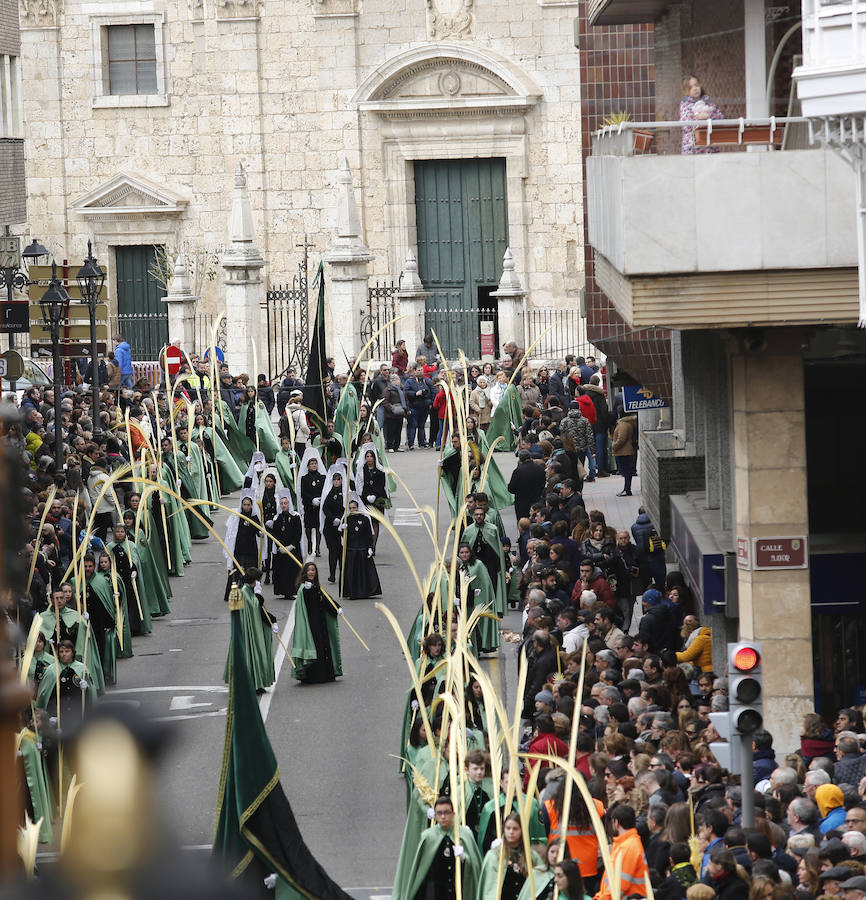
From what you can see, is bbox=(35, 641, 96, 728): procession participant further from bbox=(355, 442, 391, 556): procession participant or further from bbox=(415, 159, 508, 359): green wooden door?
bbox=(415, 159, 508, 359): green wooden door

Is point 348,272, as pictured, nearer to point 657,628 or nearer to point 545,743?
point 657,628

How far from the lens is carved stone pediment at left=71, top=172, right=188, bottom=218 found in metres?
40.6

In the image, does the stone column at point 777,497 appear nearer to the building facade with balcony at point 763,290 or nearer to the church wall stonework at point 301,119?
the building facade with balcony at point 763,290

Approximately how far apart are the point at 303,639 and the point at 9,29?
16989 mm

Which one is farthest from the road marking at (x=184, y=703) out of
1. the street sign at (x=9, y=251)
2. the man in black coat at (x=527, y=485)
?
the street sign at (x=9, y=251)

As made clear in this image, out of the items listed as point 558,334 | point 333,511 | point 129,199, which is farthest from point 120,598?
point 129,199

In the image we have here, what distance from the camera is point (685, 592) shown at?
1652 cm

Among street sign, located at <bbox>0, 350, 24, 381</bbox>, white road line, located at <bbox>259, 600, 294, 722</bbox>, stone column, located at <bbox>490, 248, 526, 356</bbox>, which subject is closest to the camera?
white road line, located at <bbox>259, 600, 294, 722</bbox>

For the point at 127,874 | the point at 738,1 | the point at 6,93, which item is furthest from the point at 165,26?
the point at 127,874

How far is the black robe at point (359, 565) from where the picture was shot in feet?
72.8

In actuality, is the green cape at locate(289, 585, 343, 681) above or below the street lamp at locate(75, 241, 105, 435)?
below

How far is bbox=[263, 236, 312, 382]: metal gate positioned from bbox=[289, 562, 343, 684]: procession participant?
17.7m

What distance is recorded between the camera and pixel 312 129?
40.1 m

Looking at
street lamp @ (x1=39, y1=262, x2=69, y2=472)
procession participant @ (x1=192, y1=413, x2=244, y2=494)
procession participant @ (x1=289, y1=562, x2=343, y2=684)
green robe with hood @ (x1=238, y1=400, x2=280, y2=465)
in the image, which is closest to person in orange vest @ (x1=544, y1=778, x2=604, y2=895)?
procession participant @ (x1=289, y1=562, x2=343, y2=684)
